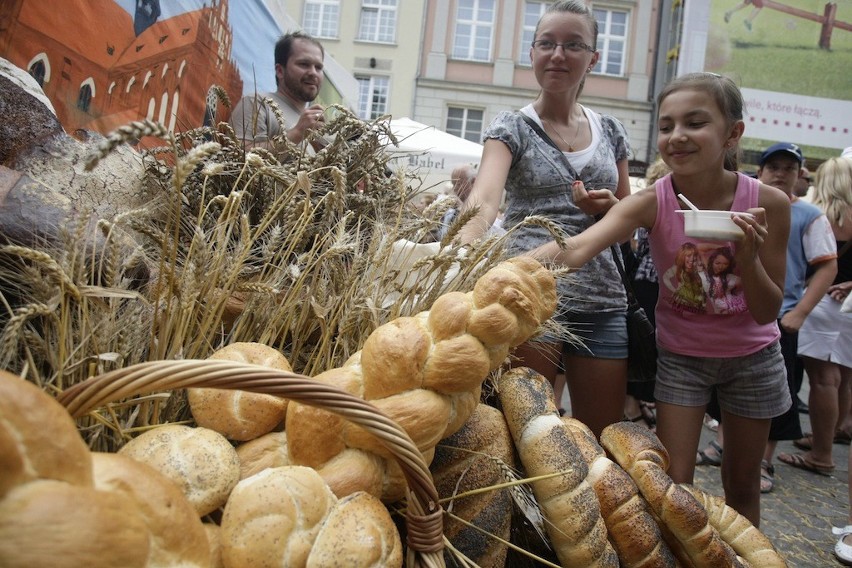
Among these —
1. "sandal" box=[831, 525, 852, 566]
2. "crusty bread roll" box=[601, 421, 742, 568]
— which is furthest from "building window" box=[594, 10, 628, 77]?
"crusty bread roll" box=[601, 421, 742, 568]

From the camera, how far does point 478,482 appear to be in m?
0.91

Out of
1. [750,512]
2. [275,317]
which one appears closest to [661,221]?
[750,512]

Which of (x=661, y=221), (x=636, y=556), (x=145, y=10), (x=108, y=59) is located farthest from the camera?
(x=145, y=10)

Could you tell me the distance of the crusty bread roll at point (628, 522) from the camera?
96 centimetres

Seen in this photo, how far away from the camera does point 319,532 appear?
662mm

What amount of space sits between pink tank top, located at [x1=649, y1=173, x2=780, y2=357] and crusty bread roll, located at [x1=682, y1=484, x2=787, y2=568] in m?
0.64

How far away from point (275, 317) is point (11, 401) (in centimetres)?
55

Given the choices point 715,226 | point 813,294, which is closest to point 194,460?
point 715,226

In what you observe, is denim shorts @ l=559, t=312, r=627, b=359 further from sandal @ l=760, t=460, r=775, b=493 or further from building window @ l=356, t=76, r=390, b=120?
building window @ l=356, t=76, r=390, b=120

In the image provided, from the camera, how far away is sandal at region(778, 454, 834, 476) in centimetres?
373

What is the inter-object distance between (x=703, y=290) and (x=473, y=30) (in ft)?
60.7

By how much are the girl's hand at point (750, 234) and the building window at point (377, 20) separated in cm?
1844

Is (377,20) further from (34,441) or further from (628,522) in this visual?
(34,441)

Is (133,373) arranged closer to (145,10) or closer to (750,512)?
(750,512)
